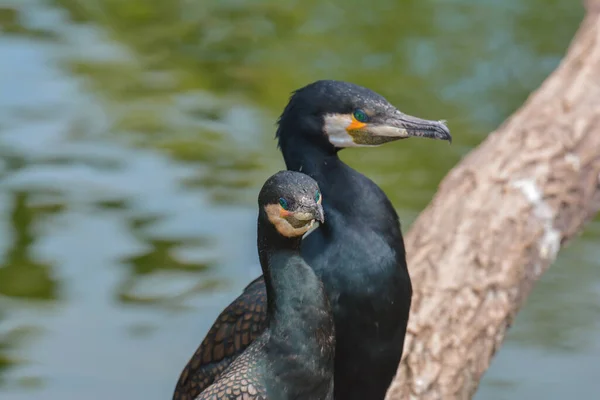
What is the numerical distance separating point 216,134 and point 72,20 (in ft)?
7.10

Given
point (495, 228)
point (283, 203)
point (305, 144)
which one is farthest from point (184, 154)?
point (283, 203)

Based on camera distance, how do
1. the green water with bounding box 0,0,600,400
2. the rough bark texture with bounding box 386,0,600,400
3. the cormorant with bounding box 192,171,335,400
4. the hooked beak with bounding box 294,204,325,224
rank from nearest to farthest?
the hooked beak with bounding box 294,204,325,224 → the cormorant with bounding box 192,171,335,400 → the rough bark texture with bounding box 386,0,600,400 → the green water with bounding box 0,0,600,400

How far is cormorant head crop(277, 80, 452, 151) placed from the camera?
3307 millimetres

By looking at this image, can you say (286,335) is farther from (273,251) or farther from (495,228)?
(495,228)

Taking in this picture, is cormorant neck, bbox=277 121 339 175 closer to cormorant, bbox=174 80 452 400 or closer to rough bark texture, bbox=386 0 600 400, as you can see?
cormorant, bbox=174 80 452 400

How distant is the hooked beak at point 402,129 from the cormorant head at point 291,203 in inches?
19.6

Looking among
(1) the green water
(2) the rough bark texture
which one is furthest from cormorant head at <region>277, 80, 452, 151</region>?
(1) the green water

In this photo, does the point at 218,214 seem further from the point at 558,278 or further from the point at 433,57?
the point at 433,57

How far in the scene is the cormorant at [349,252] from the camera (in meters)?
3.30

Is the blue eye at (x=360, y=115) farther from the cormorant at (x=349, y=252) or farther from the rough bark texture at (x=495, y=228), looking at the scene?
the rough bark texture at (x=495, y=228)

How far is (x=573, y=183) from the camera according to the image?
429 cm

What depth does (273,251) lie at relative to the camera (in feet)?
9.80

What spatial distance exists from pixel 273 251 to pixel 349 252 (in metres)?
0.38

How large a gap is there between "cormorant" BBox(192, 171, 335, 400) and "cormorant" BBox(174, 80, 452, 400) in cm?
25
